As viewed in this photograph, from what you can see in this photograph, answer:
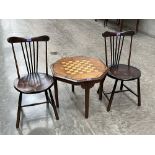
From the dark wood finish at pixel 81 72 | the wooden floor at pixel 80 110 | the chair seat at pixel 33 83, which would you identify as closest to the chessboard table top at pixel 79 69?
the dark wood finish at pixel 81 72

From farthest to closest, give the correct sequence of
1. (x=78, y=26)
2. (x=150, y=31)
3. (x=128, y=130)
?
(x=78, y=26), (x=150, y=31), (x=128, y=130)

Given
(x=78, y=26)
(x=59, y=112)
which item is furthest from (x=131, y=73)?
(x=78, y=26)

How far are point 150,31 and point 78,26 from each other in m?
2.05

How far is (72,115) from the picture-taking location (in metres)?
2.93

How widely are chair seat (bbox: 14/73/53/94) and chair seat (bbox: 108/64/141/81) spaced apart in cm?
78

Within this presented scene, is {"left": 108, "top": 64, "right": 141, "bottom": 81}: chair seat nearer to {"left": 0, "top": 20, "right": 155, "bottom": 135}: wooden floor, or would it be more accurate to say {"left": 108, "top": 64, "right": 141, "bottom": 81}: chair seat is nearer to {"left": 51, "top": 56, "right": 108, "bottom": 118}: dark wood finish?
{"left": 51, "top": 56, "right": 108, "bottom": 118}: dark wood finish

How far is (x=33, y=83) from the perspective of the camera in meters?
2.66

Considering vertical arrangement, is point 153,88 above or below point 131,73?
below

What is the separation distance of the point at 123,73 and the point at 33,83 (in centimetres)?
112

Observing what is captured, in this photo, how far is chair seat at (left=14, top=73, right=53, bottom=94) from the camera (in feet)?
8.32

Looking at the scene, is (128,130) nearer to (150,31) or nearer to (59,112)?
(59,112)

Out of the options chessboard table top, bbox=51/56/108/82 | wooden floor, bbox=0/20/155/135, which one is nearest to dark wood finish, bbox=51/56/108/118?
chessboard table top, bbox=51/56/108/82

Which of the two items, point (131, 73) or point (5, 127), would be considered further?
point (131, 73)

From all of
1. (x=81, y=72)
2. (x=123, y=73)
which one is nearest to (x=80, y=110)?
(x=81, y=72)
